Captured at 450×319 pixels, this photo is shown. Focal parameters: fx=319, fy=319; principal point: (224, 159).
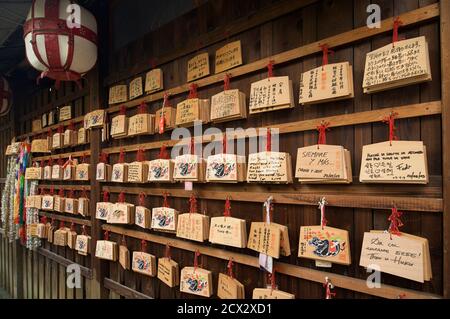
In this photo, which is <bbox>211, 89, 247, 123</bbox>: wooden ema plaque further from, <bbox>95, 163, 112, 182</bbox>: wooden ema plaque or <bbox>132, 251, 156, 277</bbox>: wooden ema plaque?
<bbox>95, 163, 112, 182</bbox>: wooden ema plaque

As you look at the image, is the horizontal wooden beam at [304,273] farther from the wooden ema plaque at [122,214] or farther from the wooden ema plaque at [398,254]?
the wooden ema plaque at [122,214]

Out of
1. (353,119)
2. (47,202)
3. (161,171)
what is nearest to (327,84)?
(353,119)

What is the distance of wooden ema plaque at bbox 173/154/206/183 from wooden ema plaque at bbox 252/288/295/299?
34.6 inches

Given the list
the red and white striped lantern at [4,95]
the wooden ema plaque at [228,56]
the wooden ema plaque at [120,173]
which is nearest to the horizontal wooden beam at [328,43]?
the wooden ema plaque at [228,56]

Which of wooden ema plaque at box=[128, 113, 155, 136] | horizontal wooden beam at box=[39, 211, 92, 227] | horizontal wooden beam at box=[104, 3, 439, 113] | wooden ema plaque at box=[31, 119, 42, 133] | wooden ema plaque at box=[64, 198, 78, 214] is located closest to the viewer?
horizontal wooden beam at box=[104, 3, 439, 113]

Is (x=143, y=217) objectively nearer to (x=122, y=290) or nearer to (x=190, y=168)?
(x=190, y=168)

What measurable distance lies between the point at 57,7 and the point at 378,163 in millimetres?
2843

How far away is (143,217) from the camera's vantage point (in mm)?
2928

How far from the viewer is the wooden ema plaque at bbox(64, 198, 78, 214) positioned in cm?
402

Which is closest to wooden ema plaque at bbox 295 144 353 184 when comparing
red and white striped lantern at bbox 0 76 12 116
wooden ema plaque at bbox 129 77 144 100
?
wooden ema plaque at bbox 129 77 144 100

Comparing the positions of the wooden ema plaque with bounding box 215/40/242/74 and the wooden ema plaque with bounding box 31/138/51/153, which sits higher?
the wooden ema plaque with bounding box 215/40/242/74

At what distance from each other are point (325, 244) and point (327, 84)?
0.88 metres

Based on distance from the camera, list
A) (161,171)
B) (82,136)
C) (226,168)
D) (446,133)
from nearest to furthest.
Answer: (446,133)
(226,168)
(161,171)
(82,136)
